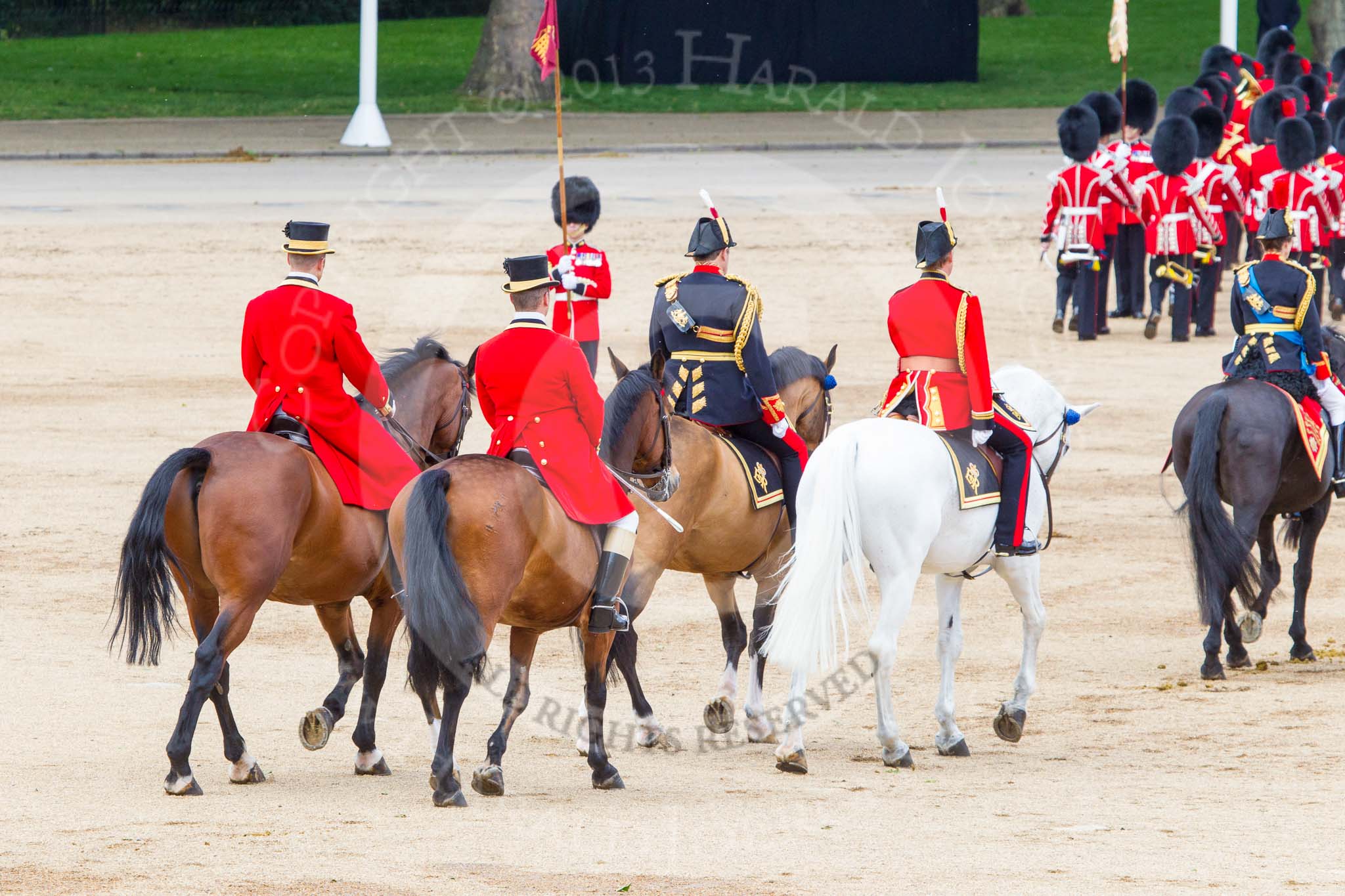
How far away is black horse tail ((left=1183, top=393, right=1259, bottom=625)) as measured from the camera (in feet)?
27.7

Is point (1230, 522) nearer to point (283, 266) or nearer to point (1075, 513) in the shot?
point (1075, 513)

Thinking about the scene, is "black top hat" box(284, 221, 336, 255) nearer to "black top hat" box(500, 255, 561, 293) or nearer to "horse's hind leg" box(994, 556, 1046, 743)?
"black top hat" box(500, 255, 561, 293)

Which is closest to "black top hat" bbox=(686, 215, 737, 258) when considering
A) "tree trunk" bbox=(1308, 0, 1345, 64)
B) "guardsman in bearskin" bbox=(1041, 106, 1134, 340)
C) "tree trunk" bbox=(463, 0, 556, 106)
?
"guardsman in bearskin" bbox=(1041, 106, 1134, 340)

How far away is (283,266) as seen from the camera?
18.5 m

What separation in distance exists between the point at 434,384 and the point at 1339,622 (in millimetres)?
4756

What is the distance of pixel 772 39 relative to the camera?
103 ft

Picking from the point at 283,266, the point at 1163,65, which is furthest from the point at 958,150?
the point at 283,266

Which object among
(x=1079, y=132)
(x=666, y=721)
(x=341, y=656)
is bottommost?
(x=666, y=721)

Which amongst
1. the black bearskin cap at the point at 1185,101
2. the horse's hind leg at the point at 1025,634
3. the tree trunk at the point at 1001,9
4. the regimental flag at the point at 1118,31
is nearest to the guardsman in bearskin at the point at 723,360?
the horse's hind leg at the point at 1025,634

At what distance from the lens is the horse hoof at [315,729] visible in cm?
681

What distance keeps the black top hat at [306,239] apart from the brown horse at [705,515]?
1131 mm

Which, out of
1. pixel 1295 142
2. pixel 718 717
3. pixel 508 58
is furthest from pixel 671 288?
pixel 508 58

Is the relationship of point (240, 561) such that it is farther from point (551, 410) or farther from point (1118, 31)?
point (1118, 31)

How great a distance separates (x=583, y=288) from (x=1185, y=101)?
10.1m
